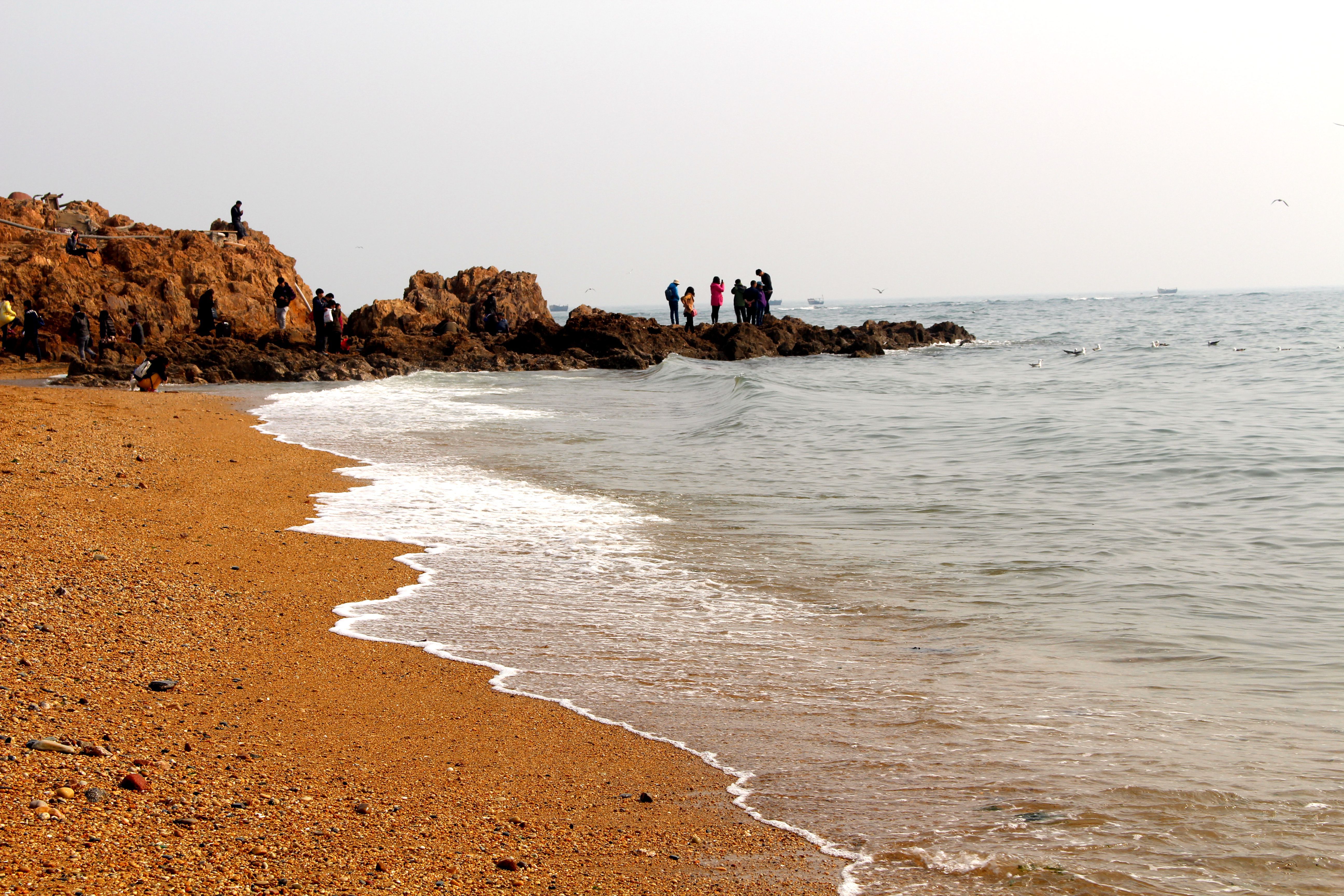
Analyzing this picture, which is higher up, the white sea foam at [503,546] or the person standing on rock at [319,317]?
the person standing on rock at [319,317]

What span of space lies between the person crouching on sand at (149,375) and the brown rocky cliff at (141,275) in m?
8.67

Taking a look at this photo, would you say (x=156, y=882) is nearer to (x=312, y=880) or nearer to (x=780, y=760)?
(x=312, y=880)

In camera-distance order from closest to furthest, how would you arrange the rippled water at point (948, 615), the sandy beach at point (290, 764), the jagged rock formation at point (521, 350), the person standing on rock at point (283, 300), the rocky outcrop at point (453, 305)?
the sandy beach at point (290, 764), the rippled water at point (948, 615), the jagged rock formation at point (521, 350), the person standing on rock at point (283, 300), the rocky outcrop at point (453, 305)

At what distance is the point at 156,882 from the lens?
8.48 feet

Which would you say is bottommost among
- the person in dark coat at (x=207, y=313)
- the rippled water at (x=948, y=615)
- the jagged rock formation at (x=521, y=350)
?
the rippled water at (x=948, y=615)

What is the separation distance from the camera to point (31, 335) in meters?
26.5

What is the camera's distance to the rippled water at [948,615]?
11.2 feet

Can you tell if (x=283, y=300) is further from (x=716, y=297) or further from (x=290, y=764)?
(x=290, y=764)

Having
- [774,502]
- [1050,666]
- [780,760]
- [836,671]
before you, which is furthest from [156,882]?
[774,502]

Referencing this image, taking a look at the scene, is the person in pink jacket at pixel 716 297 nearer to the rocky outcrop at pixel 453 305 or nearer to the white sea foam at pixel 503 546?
the rocky outcrop at pixel 453 305

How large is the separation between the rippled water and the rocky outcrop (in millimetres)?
21087

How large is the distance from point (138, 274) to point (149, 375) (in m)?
12.5

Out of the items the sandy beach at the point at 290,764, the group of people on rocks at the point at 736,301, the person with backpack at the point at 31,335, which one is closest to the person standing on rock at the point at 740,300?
the group of people on rocks at the point at 736,301

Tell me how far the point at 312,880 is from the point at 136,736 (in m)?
1.27
